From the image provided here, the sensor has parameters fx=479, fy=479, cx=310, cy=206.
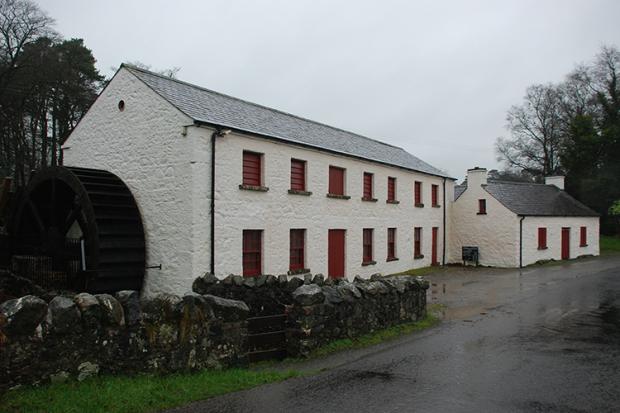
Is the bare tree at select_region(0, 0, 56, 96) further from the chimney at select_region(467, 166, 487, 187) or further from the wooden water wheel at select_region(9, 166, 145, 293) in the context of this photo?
the chimney at select_region(467, 166, 487, 187)

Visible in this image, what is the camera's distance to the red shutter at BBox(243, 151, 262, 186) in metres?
15.1

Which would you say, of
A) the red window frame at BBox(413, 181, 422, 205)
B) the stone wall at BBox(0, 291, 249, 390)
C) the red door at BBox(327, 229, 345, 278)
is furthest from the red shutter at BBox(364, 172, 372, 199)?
the stone wall at BBox(0, 291, 249, 390)

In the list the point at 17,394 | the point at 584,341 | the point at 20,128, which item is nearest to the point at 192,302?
the point at 17,394

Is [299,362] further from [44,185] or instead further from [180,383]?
[44,185]

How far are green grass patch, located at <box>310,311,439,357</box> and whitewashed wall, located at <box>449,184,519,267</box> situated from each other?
669 inches

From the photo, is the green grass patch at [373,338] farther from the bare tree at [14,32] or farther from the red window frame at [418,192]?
the bare tree at [14,32]

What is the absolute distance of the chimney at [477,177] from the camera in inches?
1101

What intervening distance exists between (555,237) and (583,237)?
394 cm

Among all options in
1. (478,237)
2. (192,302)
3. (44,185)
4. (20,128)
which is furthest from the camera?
(20,128)

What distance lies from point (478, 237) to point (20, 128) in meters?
28.2

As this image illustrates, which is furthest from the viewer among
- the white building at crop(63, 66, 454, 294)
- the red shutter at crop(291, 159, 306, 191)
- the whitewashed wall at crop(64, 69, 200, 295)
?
the red shutter at crop(291, 159, 306, 191)

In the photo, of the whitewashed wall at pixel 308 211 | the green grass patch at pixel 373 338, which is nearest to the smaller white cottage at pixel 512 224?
the whitewashed wall at pixel 308 211

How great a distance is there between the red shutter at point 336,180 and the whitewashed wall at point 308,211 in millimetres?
243

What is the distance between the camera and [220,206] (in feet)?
45.7
